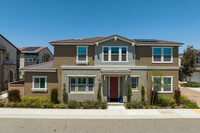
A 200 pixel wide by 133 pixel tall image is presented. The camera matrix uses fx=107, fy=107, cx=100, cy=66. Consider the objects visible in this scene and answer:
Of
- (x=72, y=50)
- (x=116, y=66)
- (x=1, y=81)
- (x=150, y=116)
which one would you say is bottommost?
(x=150, y=116)

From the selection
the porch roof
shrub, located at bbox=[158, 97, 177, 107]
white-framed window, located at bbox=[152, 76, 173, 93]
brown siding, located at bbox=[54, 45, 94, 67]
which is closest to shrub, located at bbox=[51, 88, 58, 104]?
brown siding, located at bbox=[54, 45, 94, 67]

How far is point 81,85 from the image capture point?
40.6ft

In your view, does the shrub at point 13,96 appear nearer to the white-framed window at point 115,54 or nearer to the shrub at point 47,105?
the shrub at point 47,105

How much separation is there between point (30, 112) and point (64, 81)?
4.16 metres

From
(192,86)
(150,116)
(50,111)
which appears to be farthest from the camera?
(192,86)

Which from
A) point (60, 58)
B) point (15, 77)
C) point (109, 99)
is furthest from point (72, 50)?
point (15, 77)

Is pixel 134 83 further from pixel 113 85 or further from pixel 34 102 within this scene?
pixel 34 102

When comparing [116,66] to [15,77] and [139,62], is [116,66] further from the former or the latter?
[15,77]

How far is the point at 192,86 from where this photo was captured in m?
23.0

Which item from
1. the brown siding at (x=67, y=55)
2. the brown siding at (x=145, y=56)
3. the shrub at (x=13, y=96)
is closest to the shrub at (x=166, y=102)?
the brown siding at (x=145, y=56)

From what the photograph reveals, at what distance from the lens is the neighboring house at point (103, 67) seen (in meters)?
12.2

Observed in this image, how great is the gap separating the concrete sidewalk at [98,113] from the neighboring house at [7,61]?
9.54m

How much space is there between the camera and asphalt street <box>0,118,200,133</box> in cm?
704

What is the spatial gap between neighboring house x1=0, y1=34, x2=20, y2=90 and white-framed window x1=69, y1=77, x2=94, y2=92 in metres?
12.9
